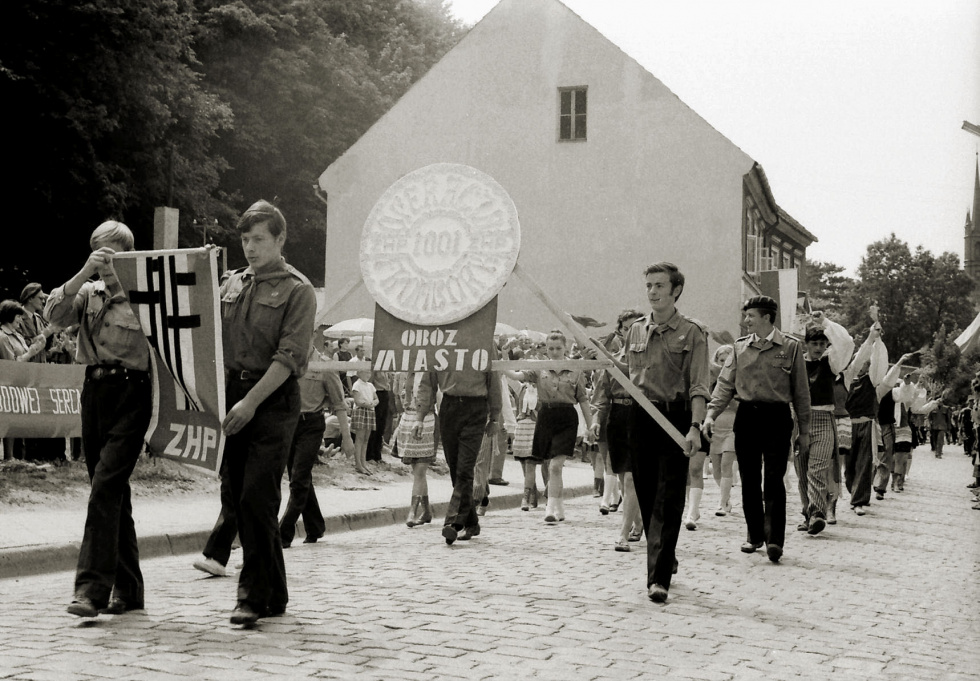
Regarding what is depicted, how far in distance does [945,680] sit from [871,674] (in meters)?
0.32

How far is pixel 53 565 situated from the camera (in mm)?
8688

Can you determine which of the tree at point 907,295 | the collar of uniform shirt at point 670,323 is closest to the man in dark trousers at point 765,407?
the collar of uniform shirt at point 670,323

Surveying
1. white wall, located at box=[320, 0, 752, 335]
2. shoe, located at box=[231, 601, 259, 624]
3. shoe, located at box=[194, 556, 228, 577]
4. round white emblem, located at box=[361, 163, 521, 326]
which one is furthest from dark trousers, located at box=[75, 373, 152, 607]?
white wall, located at box=[320, 0, 752, 335]

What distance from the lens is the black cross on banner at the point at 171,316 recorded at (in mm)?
6238

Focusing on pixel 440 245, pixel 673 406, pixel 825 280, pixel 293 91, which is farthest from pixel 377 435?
pixel 825 280

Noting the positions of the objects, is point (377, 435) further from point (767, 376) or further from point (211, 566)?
point (211, 566)

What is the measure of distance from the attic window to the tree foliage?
8.92 metres

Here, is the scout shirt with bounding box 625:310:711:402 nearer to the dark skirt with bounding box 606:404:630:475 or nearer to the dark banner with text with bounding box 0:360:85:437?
the dark skirt with bounding box 606:404:630:475

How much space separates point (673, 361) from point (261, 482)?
2918mm

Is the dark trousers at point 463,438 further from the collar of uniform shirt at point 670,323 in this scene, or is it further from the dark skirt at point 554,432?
the dark skirt at point 554,432

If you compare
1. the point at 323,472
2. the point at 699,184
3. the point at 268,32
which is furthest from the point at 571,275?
the point at 323,472

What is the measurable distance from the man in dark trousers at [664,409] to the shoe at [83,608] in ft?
10.1

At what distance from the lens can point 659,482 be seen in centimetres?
762

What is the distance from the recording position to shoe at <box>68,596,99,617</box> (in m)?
5.98
